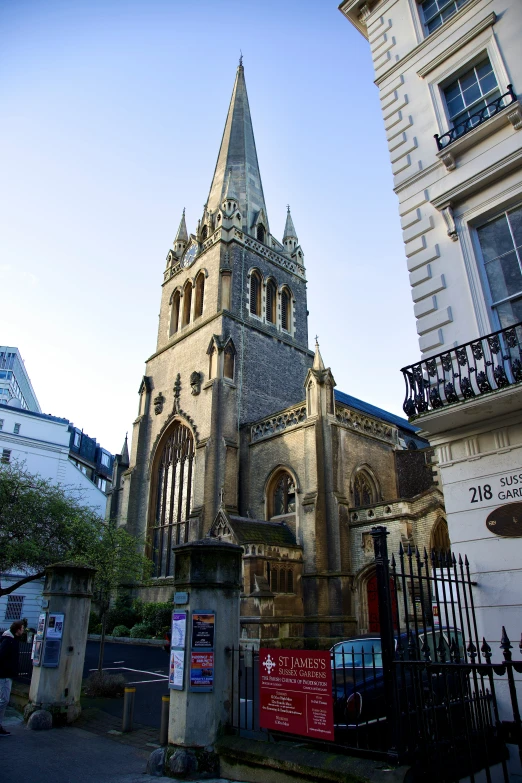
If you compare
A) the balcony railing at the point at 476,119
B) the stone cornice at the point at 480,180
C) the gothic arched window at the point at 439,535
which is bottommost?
the gothic arched window at the point at 439,535

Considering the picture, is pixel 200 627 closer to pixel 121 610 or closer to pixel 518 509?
pixel 518 509

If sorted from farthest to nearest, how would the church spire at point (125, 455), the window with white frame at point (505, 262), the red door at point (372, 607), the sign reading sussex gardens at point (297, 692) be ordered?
the church spire at point (125, 455)
the red door at point (372, 607)
the window with white frame at point (505, 262)
the sign reading sussex gardens at point (297, 692)

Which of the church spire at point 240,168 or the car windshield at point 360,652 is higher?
the church spire at point 240,168

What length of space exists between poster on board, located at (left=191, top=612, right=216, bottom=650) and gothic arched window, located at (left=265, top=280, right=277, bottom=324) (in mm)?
26427

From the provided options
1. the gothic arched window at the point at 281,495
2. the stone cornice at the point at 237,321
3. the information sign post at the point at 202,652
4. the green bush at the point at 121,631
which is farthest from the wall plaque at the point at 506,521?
the stone cornice at the point at 237,321

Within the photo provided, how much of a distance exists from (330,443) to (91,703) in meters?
13.5

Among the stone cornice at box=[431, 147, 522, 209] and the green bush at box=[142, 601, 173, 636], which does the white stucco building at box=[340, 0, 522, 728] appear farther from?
the green bush at box=[142, 601, 173, 636]

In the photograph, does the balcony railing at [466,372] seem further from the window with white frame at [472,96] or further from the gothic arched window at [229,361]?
the gothic arched window at [229,361]

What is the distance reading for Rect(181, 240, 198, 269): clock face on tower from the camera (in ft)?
113

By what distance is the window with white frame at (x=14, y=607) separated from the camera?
3388cm

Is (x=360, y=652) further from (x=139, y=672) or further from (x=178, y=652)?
(x=139, y=672)

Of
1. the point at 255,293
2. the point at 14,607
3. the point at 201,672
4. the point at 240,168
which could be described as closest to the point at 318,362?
the point at 255,293

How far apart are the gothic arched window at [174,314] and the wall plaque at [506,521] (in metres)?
28.1

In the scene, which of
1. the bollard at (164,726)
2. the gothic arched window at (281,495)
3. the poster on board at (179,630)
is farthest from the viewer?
the gothic arched window at (281,495)
